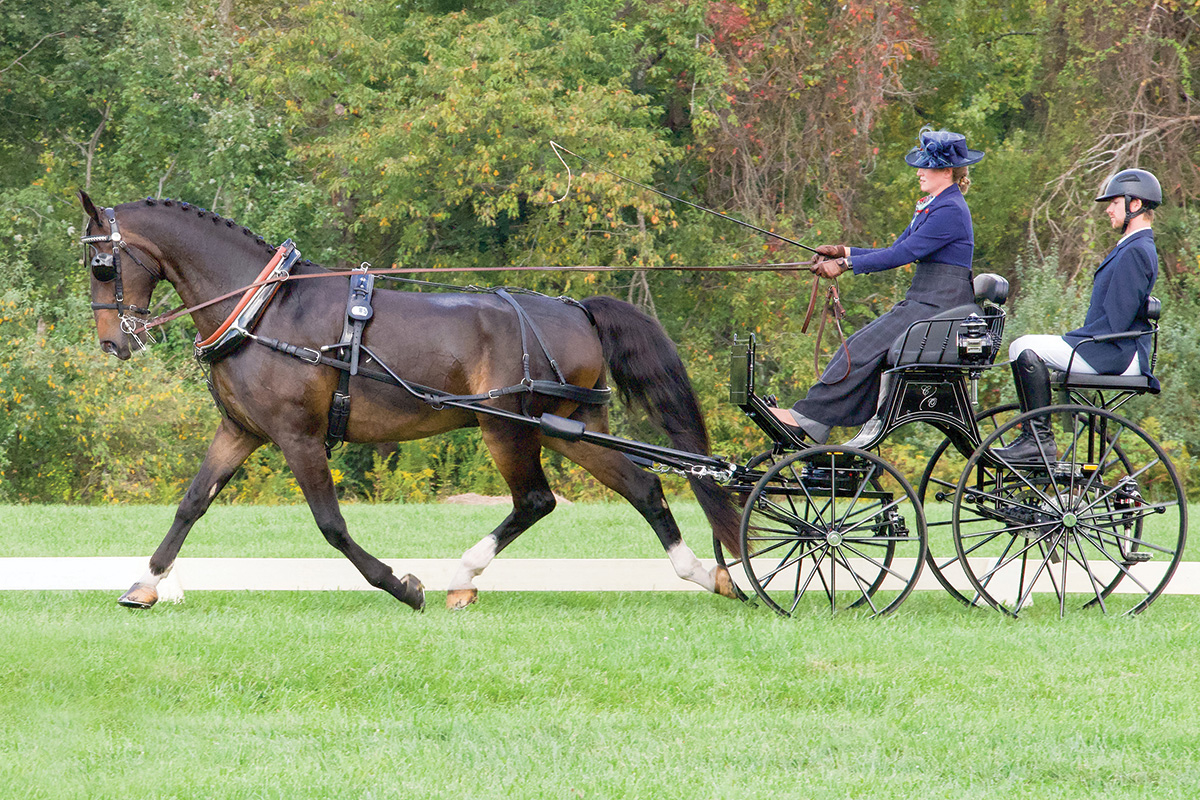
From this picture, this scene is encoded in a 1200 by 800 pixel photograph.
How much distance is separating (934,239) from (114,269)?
375 cm

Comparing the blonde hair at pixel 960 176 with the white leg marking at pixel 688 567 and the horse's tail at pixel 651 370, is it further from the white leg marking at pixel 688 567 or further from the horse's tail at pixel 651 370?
the white leg marking at pixel 688 567

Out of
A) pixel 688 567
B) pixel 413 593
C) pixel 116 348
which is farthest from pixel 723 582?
pixel 116 348

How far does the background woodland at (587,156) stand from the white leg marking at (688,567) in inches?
305

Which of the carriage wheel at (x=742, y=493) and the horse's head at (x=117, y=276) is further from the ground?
the horse's head at (x=117, y=276)

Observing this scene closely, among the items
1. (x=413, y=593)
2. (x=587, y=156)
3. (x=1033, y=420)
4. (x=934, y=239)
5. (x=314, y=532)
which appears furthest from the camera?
(x=587, y=156)

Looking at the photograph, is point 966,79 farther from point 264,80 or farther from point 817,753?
point 817,753

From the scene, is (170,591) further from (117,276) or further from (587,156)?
(587,156)

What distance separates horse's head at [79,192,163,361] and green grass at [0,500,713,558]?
103 inches

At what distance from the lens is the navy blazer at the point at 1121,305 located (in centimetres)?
589

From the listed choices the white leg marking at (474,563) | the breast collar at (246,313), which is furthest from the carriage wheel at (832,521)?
the breast collar at (246,313)

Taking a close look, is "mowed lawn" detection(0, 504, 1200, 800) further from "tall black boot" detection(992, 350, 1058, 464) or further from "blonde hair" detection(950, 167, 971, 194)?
"blonde hair" detection(950, 167, 971, 194)

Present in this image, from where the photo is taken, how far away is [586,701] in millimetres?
4684

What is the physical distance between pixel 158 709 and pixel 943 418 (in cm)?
360

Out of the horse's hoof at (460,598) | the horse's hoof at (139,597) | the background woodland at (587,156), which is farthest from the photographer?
the background woodland at (587,156)
